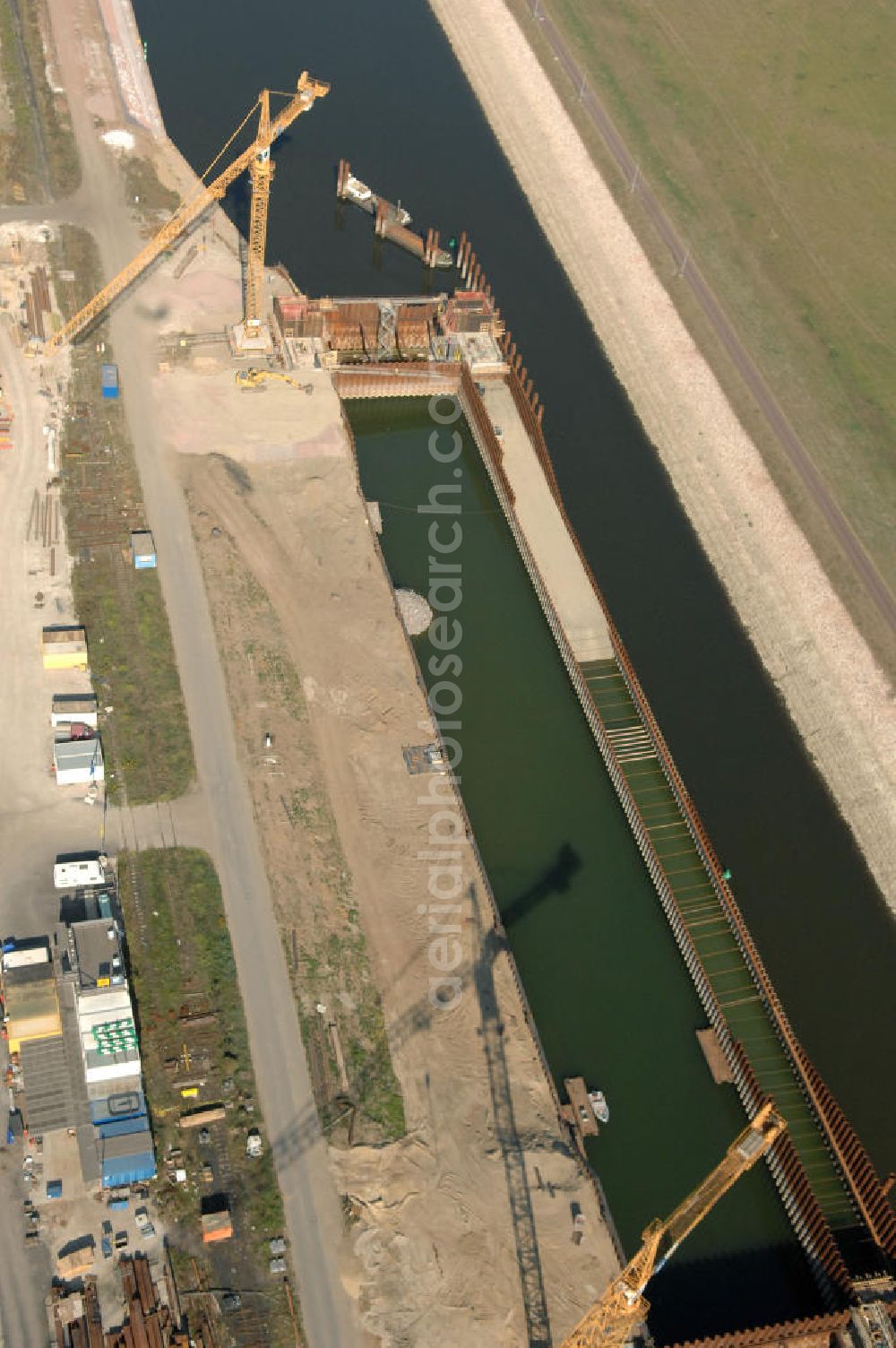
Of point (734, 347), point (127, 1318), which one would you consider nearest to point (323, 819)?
point (127, 1318)

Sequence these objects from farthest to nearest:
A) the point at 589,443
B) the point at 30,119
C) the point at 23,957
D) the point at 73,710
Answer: the point at 30,119
the point at 589,443
the point at 73,710
the point at 23,957

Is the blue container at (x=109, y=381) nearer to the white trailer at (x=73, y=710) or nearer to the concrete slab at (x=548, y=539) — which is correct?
the concrete slab at (x=548, y=539)

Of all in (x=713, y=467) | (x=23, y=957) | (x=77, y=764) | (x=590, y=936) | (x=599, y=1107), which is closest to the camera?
(x=23, y=957)

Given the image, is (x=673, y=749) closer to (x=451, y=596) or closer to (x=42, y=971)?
(x=451, y=596)

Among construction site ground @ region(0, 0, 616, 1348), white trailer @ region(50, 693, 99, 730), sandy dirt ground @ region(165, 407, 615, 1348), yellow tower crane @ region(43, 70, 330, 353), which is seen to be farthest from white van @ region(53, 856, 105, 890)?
yellow tower crane @ region(43, 70, 330, 353)

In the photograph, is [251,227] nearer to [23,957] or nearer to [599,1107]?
[23,957]

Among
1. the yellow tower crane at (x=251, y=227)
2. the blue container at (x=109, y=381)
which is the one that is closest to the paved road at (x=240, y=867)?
the blue container at (x=109, y=381)

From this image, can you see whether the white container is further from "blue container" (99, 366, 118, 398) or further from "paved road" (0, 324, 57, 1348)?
"blue container" (99, 366, 118, 398)
